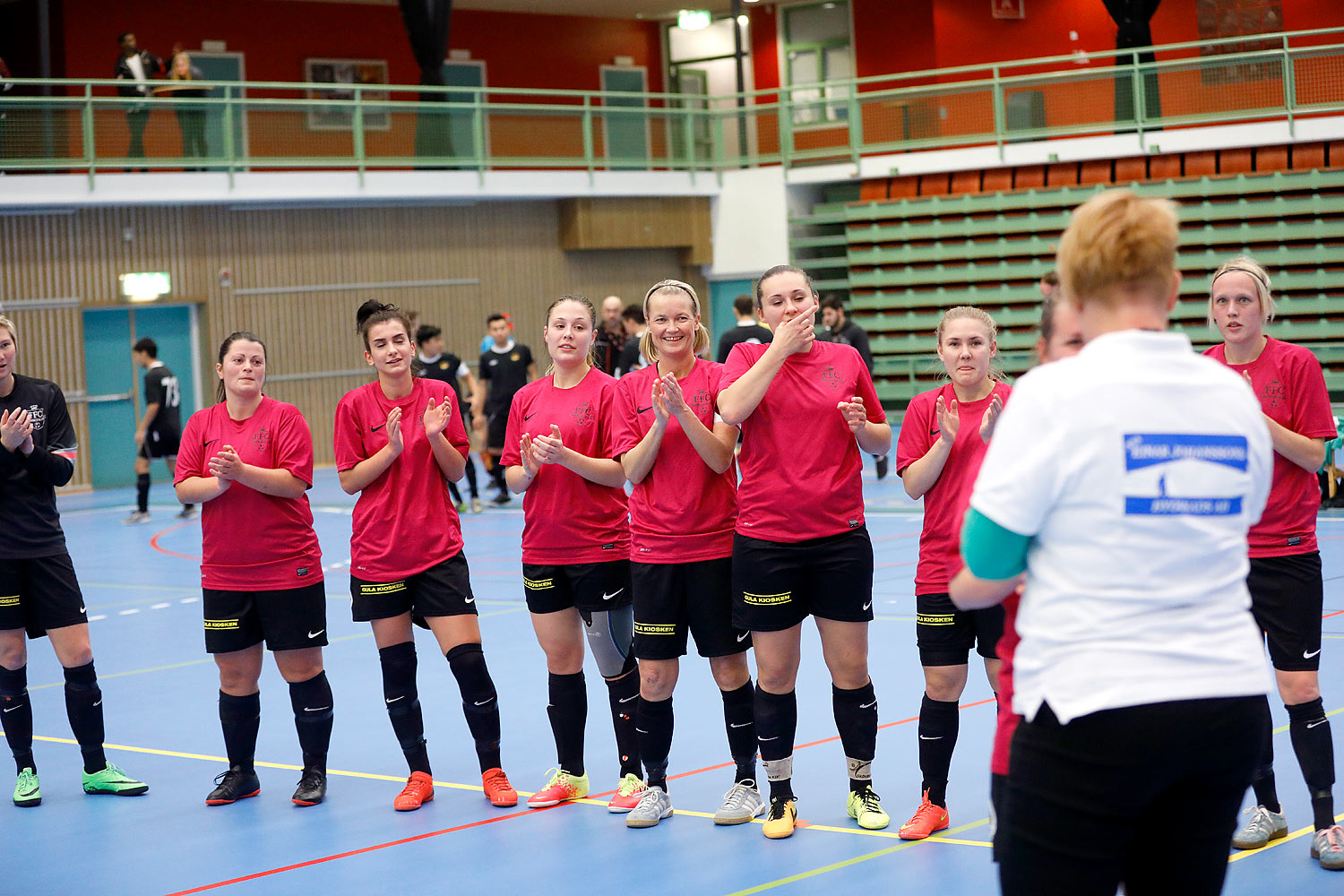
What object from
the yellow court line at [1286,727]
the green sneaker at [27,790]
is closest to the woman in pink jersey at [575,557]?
the green sneaker at [27,790]

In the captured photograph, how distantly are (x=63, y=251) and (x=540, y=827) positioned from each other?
15819 mm

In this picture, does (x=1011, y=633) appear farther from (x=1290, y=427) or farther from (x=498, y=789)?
(x=498, y=789)

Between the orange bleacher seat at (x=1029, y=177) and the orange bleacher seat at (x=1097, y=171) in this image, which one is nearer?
the orange bleacher seat at (x=1097, y=171)

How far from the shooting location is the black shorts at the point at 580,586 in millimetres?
5250

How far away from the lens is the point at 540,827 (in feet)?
16.6

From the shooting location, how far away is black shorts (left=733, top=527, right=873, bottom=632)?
4.71 metres

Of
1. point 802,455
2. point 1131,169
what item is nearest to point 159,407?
point 802,455

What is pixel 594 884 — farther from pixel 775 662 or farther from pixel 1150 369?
pixel 1150 369

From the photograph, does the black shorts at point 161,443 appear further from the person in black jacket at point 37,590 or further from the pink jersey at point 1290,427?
the pink jersey at point 1290,427

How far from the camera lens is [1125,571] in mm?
2104

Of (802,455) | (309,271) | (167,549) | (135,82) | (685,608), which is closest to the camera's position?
(802,455)

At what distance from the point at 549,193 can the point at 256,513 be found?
1655cm

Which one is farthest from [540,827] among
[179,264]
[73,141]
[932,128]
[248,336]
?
[932,128]

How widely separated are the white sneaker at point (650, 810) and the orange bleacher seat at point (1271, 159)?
53.8ft
